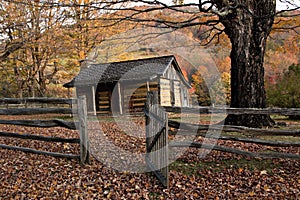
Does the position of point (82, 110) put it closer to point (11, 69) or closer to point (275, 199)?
point (275, 199)

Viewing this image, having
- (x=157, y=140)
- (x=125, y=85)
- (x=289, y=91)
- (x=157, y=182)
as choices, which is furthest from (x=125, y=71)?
(x=157, y=182)

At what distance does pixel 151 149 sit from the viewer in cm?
583

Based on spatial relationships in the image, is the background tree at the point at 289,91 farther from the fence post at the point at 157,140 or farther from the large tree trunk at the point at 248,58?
the fence post at the point at 157,140

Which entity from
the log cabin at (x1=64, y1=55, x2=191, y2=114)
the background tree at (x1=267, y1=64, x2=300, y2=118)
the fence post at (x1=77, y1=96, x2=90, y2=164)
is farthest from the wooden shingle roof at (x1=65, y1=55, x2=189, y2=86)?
the fence post at (x1=77, y1=96, x2=90, y2=164)

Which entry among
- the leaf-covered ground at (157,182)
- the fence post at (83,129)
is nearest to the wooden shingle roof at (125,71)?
the fence post at (83,129)

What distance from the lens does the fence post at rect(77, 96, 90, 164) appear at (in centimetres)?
570

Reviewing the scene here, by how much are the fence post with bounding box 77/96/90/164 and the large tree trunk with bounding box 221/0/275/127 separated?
15.4 feet

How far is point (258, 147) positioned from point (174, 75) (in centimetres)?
1524

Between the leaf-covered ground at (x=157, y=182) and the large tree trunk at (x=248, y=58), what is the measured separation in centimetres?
210

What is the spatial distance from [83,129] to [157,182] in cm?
196

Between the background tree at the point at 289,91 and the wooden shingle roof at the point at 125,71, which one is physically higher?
the wooden shingle roof at the point at 125,71

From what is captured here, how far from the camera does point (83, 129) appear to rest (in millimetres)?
5777

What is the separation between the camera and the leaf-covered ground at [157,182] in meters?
4.69

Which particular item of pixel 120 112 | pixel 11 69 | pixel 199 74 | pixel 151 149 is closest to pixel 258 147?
pixel 151 149
